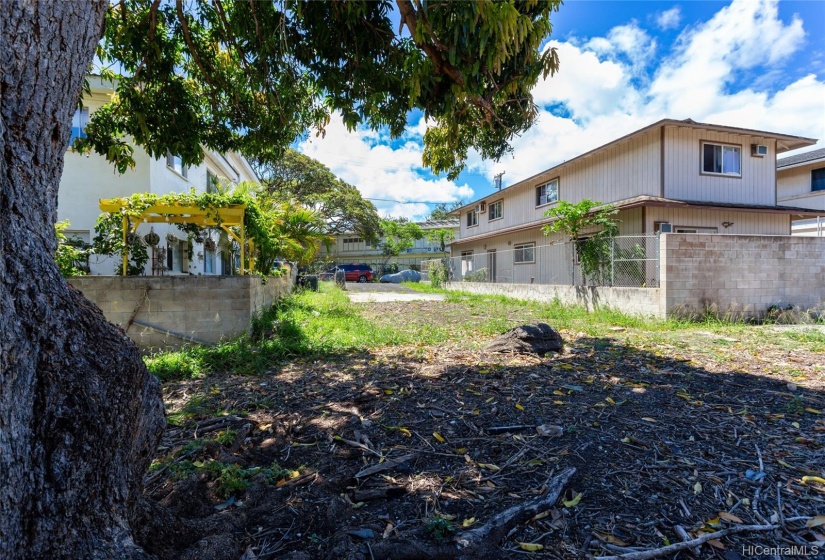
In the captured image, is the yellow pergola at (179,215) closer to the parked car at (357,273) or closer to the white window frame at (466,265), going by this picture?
the white window frame at (466,265)

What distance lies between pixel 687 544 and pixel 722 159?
46.5ft

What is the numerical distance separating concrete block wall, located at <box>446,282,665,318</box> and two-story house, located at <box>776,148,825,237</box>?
13.2 meters

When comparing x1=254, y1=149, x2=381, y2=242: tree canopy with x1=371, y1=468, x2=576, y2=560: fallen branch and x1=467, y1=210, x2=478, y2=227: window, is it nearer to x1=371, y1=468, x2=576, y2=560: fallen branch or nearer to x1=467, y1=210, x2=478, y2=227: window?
x1=467, y1=210, x2=478, y2=227: window

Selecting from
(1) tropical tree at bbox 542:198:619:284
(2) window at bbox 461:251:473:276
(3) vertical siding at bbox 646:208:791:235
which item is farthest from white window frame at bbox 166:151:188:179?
(3) vertical siding at bbox 646:208:791:235

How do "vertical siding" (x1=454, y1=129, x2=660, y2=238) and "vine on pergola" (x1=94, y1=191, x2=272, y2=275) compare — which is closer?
"vine on pergola" (x1=94, y1=191, x2=272, y2=275)

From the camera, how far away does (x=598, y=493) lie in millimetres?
2291

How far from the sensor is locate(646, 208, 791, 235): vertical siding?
11.8 m

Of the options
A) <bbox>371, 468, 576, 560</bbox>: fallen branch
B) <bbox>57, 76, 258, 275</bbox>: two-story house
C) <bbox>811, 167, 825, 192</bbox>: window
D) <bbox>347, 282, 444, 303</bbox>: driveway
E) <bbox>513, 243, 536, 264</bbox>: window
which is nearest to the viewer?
<bbox>371, 468, 576, 560</bbox>: fallen branch

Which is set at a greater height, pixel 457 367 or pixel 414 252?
pixel 414 252

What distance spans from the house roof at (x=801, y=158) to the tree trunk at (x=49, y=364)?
23.6m

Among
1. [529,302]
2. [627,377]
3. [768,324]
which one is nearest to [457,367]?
[627,377]

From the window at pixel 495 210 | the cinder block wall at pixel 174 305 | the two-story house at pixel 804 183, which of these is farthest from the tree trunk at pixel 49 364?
the two-story house at pixel 804 183

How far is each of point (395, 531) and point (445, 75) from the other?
421 cm

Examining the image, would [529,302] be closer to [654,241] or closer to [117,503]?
[654,241]
